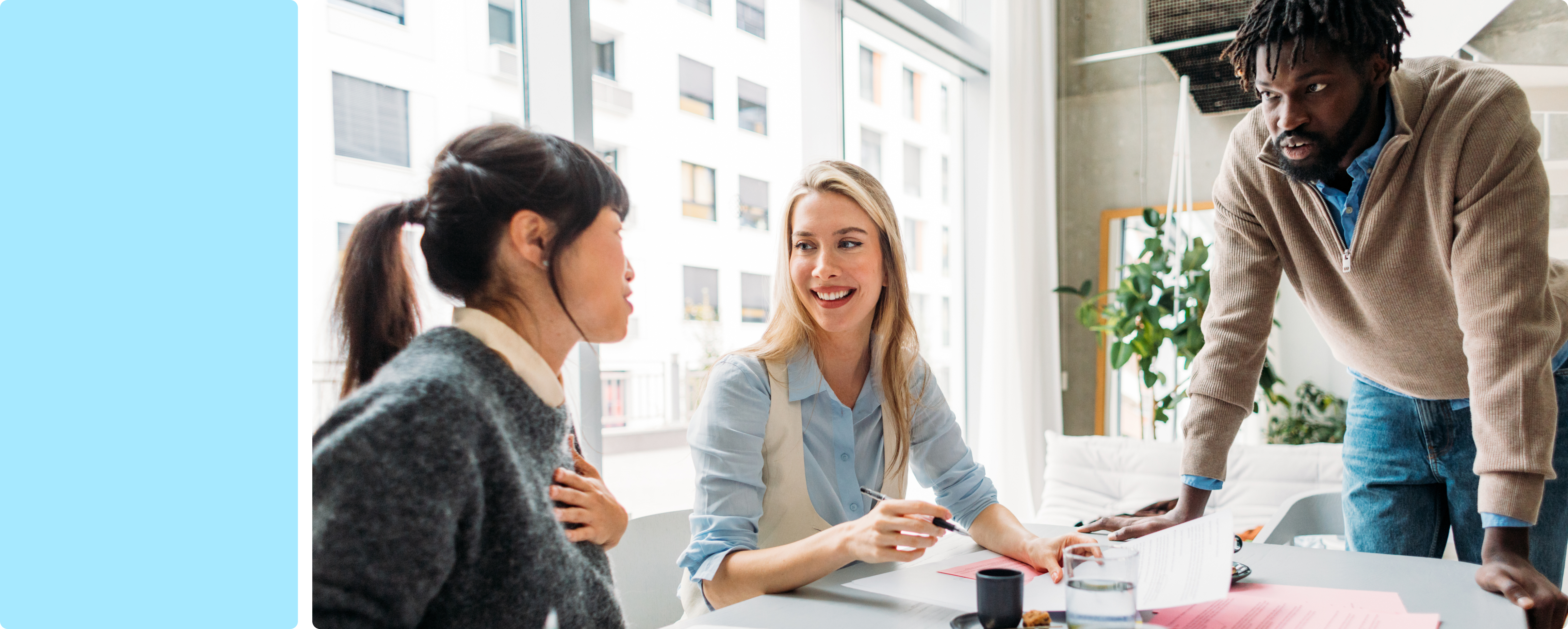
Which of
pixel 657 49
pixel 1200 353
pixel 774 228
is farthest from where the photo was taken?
pixel 774 228

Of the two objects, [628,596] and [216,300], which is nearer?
[216,300]

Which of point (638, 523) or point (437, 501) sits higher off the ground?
point (437, 501)

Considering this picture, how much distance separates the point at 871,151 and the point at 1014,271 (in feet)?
2.96

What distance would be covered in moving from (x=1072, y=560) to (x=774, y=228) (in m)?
2.07

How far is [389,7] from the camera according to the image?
118 cm

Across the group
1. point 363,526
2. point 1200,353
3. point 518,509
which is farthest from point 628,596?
point 1200,353

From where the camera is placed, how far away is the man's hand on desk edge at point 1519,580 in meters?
0.99

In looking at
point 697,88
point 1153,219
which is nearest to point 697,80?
point 697,88

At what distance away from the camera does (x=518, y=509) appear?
32.2 inches

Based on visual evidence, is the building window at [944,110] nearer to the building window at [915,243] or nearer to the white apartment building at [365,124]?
the building window at [915,243]

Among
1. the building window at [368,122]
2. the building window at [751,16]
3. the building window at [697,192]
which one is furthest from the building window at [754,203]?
the building window at [368,122]

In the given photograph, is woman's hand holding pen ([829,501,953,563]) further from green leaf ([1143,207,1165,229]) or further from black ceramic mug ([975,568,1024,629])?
green leaf ([1143,207,1165,229])

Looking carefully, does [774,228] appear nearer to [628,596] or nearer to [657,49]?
[657,49]

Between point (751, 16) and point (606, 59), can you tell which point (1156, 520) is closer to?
point (606, 59)
